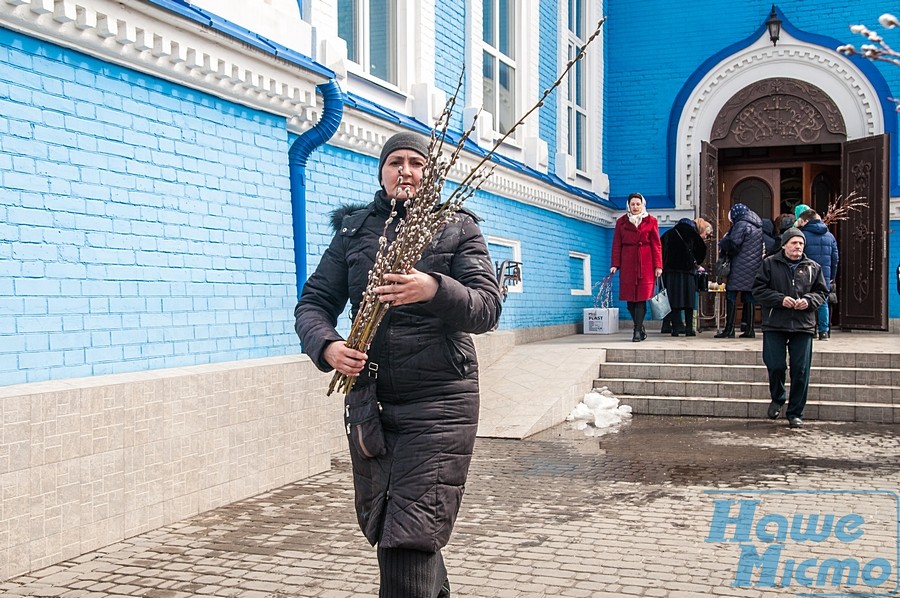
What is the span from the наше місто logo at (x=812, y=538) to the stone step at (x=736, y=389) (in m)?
Answer: 4.28

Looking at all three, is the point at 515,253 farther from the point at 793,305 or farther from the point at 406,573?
the point at 406,573

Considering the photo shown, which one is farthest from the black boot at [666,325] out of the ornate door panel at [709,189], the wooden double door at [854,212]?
the wooden double door at [854,212]

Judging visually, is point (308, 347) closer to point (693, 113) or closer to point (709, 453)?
point (709, 453)

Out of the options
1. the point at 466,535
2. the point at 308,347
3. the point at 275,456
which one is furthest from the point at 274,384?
the point at 308,347

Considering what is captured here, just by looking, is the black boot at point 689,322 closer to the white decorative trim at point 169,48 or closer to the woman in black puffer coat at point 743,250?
Answer: the woman in black puffer coat at point 743,250

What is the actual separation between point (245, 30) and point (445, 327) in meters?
4.04

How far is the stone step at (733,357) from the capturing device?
35.2 feet

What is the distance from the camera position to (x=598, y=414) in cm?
1003

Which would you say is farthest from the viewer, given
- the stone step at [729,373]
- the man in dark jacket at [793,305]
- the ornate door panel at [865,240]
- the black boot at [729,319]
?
the ornate door panel at [865,240]

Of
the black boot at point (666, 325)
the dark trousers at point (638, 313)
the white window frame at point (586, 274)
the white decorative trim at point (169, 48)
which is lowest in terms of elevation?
the black boot at point (666, 325)

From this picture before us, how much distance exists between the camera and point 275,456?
21.4ft

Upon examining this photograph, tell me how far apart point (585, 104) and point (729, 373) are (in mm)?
7108

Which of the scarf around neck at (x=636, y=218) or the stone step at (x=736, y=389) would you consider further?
the scarf around neck at (x=636, y=218)

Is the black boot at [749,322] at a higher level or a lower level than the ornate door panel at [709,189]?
lower
